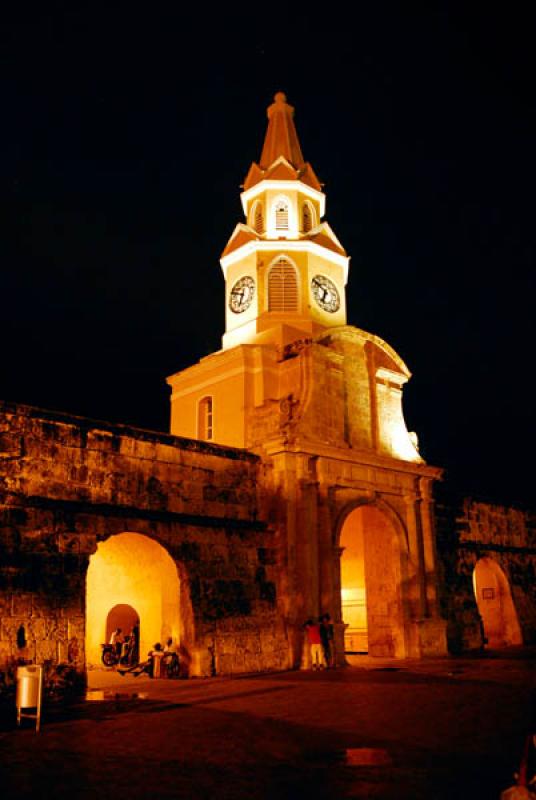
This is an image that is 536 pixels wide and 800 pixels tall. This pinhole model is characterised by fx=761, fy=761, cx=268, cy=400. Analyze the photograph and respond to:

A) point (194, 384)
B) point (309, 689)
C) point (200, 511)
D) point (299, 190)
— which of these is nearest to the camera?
point (309, 689)

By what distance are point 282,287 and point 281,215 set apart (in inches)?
126

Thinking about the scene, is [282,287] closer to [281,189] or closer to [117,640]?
[281,189]

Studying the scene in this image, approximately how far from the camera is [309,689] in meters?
14.7

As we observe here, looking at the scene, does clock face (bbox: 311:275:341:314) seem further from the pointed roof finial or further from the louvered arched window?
the pointed roof finial

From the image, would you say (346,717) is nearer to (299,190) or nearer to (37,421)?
(37,421)

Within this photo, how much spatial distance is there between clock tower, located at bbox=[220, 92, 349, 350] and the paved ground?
13.0 m

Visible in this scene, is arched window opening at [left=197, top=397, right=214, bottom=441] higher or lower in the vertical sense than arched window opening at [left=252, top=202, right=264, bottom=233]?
lower

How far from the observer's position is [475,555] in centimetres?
2762

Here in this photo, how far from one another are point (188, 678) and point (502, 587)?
16277 mm

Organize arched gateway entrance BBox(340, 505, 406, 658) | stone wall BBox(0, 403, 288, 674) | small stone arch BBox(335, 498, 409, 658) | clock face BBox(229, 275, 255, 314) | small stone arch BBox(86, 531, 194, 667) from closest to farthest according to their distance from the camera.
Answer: stone wall BBox(0, 403, 288, 674) → small stone arch BBox(86, 531, 194, 667) → small stone arch BBox(335, 498, 409, 658) → arched gateway entrance BBox(340, 505, 406, 658) → clock face BBox(229, 275, 255, 314)

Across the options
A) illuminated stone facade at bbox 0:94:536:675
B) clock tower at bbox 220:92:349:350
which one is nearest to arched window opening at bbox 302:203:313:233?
clock tower at bbox 220:92:349:350

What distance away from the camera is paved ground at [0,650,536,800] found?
23.2ft

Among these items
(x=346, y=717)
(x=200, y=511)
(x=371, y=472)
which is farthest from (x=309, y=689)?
(x=371, y=472)

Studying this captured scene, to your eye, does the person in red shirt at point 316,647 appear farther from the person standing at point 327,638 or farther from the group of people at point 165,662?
the group of people at point 165,662
